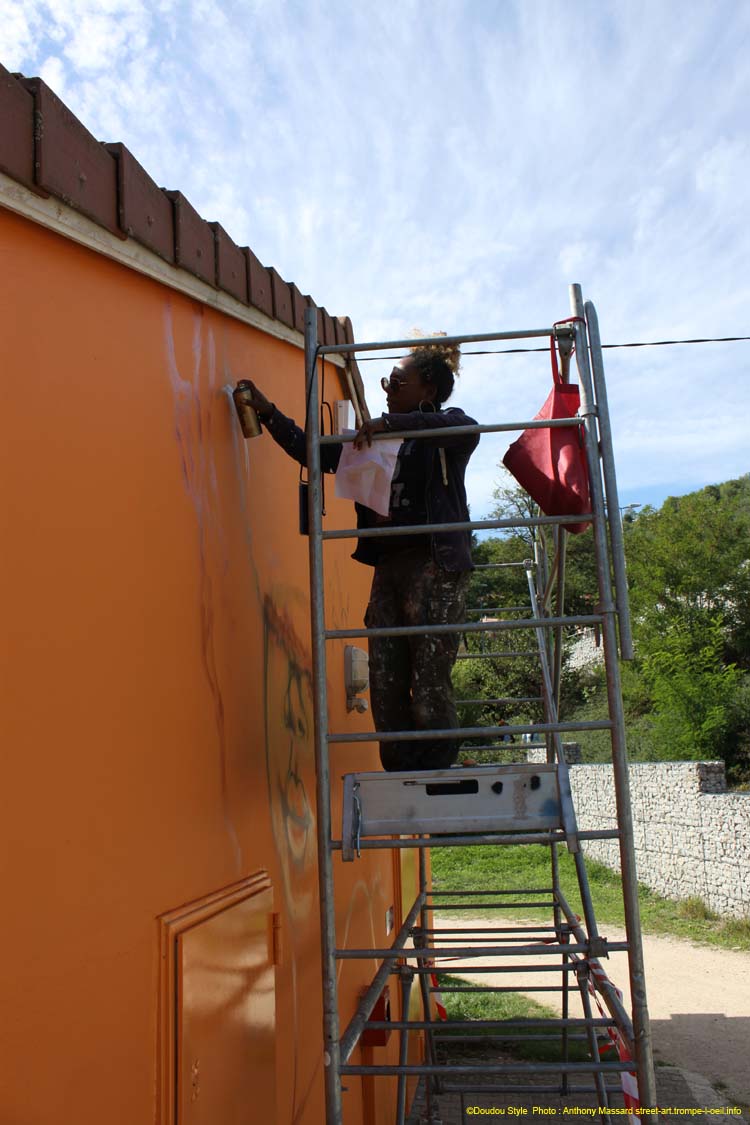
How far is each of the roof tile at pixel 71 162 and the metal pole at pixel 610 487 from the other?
1.48 meters

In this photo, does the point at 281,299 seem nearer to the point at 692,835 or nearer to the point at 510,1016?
the point at 510,1016

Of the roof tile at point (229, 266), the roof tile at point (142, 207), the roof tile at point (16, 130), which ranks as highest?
the roof tile at point (229, 266)

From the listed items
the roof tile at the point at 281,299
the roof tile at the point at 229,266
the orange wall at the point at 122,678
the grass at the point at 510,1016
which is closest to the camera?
the orange wall at the point at 122,678

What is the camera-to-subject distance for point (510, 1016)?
9180 mm

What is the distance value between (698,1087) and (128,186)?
7.67 meters

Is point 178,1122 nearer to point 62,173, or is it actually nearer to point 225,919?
point 225,919

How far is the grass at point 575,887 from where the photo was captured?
495 inches

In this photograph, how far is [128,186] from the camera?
2.39m

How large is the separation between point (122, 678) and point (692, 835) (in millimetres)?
14022

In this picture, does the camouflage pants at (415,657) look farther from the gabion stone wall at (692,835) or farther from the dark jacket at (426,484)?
the gabion stone wall at (692,835)

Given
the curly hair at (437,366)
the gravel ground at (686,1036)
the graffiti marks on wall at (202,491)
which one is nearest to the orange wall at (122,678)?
the graffiti marks on wall at (202,491)

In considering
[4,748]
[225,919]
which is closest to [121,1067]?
[225,919]

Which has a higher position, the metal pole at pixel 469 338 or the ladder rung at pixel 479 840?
the metal pole at pixel 469 338

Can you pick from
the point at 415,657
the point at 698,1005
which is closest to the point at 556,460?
the point at 415,657
